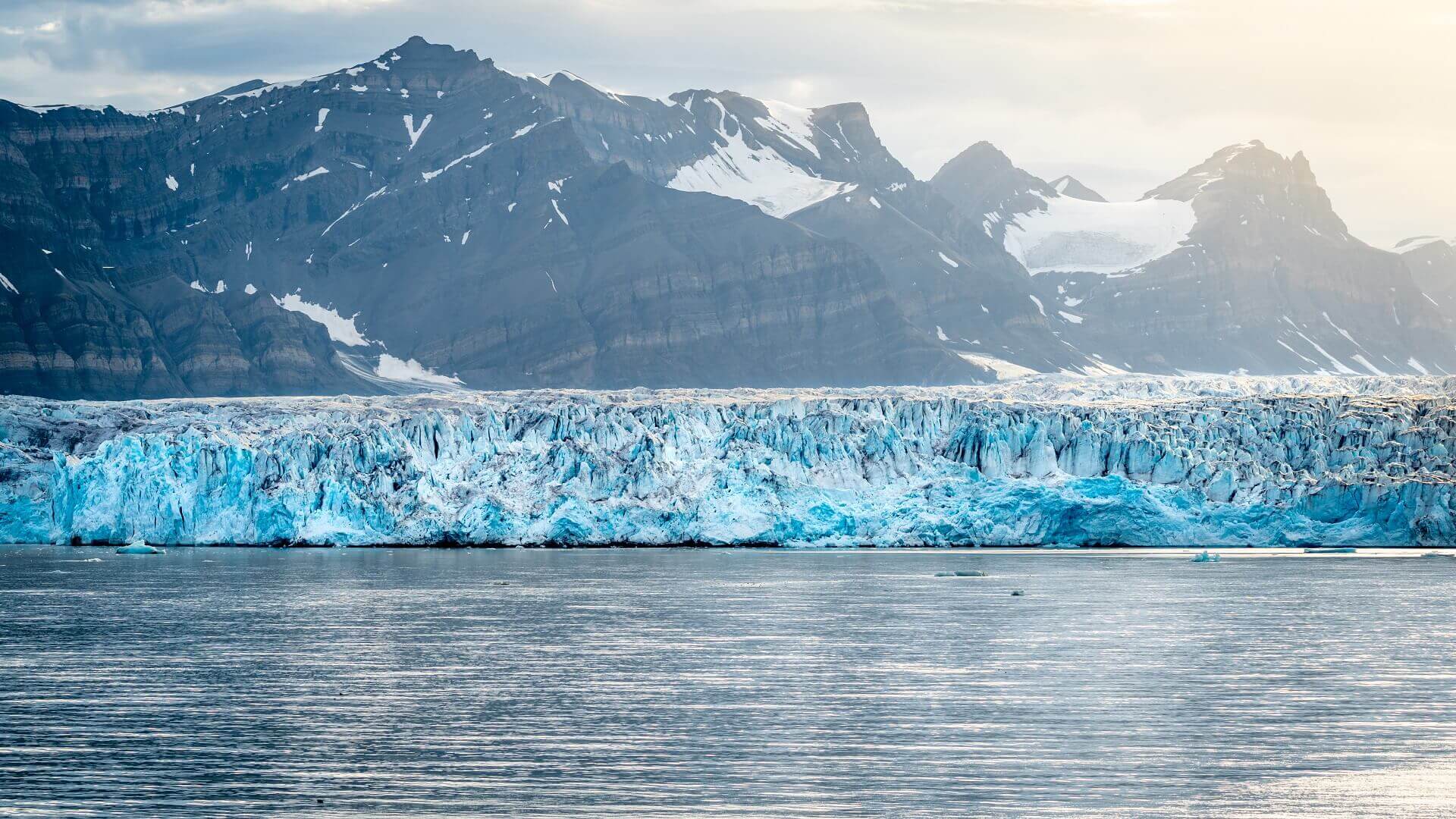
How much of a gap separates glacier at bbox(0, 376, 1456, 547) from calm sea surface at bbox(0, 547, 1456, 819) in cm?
1860

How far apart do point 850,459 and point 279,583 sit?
1221 inches

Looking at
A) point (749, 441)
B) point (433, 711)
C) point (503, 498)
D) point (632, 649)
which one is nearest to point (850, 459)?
point (749, 441)

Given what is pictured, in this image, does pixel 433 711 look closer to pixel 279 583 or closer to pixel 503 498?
pixel 279 583

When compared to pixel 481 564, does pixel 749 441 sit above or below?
above

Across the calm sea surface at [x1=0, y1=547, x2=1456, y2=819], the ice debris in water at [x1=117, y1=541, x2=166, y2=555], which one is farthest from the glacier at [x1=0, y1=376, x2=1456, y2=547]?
the calm sea surface at [x1=0, y1=547, x2=1456, y2=819]

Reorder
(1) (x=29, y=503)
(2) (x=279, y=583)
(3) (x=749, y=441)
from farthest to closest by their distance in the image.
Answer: (1) (x=29, y=503) → (3) (x=749, y=441) → (2) (x=279, y=583)

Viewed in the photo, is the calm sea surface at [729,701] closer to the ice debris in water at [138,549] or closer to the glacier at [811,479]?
the glacier at [811,479]

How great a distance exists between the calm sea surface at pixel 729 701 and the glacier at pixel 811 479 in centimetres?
1860

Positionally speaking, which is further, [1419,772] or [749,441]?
[749,441]

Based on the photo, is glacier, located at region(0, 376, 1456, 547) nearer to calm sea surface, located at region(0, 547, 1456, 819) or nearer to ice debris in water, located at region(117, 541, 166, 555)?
ice debris in water, located at region(117, 541, 166, 555)

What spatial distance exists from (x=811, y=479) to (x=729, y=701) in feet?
169

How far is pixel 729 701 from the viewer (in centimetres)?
3350

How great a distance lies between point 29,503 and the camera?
9556 centimetres

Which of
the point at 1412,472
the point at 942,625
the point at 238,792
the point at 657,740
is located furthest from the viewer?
the point at 1412,472
